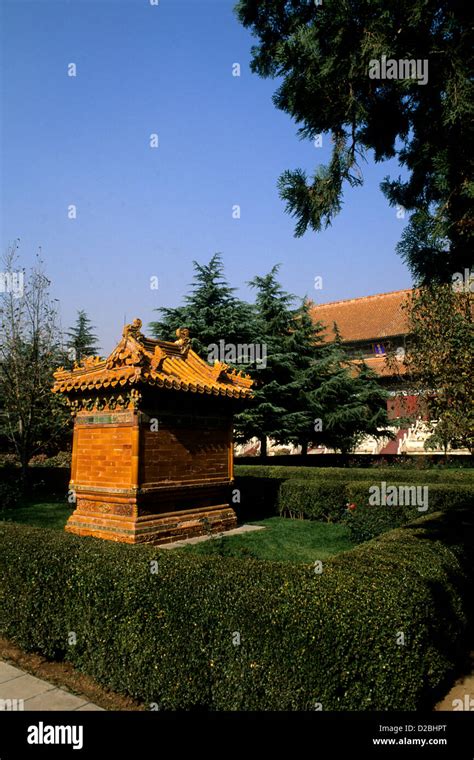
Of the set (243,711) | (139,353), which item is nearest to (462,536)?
(243,711)

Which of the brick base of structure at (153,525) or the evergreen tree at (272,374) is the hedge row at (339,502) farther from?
the evergreen tree at (272,374)

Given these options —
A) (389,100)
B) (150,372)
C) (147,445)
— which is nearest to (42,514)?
(147,445)

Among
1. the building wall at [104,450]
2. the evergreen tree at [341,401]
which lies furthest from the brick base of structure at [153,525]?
the evergreen tree at [341,401]

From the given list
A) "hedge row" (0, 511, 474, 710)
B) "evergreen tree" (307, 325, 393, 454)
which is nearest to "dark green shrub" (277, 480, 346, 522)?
"hedge row" (0, 511, 474, 710)

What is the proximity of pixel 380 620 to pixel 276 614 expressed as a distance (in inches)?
29.9

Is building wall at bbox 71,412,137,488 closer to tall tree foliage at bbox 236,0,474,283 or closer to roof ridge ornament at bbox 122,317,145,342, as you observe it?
roof ridge ornament at bbox 122,317,145,342

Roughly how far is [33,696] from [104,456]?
Answer: 18.3 feet

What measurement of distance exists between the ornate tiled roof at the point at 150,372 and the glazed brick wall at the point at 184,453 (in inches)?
34.9

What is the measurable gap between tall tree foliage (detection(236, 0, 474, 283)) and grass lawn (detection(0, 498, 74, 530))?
32.3 feet

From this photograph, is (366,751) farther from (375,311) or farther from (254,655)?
(375,311)

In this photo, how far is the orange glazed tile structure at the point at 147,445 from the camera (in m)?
9.08

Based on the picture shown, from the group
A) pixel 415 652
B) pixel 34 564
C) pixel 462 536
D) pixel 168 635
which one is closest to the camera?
pixel 415 652

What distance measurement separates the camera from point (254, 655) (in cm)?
353

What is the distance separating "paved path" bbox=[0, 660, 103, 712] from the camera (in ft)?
13.4
